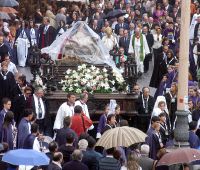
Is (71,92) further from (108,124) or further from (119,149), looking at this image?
(119,149)

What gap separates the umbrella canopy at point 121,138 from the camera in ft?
75.2

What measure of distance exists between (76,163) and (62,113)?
248 inches

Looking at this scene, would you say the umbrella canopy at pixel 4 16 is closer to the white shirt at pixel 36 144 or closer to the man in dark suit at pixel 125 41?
the man in dark suit at pixel 125 41

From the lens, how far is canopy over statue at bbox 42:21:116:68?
3276 centimetres

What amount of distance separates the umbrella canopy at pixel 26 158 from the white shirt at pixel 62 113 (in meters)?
6.52

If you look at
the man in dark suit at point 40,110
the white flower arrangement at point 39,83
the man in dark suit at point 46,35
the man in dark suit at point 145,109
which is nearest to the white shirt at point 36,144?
the man in dark suit at point 40,110

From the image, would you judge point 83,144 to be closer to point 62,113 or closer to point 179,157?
point 179,157

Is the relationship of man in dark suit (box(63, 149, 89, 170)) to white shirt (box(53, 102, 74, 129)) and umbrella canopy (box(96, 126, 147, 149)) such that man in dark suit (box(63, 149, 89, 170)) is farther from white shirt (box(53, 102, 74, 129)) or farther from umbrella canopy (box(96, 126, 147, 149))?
white shirt (box(53, 102, 74, 129))

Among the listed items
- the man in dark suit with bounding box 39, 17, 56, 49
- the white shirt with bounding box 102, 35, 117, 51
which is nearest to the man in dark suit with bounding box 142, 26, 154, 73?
the white shirt with bounding box 102, 35, 117, 51

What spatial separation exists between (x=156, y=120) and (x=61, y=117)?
9.61 feet

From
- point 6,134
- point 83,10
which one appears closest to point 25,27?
point 83,10

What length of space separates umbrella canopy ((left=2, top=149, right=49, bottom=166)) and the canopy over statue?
1154 centimetres

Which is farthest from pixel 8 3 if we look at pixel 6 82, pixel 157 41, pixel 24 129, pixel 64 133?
pixel 64 133

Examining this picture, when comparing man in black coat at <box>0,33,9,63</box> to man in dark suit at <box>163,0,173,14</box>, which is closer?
man in black coat at <box>0,33,9,63</box>
